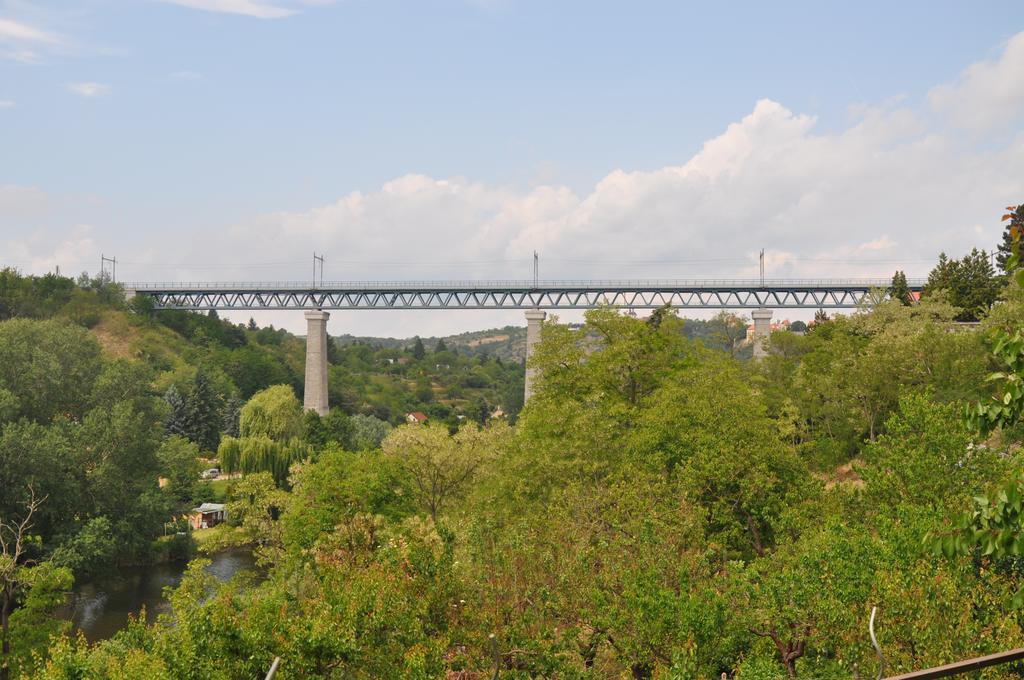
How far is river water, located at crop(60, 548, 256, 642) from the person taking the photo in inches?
1196

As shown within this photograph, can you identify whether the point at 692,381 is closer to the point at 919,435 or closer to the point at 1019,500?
the point at 919,435

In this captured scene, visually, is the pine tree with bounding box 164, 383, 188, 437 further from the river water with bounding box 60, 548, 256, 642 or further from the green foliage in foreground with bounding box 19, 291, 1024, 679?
the green foliage in foreground with bounding box 19, 291, 1024, 679

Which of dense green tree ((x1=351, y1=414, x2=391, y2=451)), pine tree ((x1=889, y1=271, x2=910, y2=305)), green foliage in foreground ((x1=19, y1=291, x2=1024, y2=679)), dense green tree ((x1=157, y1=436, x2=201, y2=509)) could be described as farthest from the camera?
dense green tree ((x1=351, y1=414, x2=391, y2=451))

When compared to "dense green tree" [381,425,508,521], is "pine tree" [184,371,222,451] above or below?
below

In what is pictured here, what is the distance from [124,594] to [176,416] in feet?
122

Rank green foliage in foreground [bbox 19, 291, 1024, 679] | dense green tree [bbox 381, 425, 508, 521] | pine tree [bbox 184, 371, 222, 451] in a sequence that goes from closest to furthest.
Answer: green foliage in foreground [bbox 19, 291, 1024, 679], dense green tree [bbox 381, 425, 508, 521], pine tree [bbox 184, 371, 222, 451]

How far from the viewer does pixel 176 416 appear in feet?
227

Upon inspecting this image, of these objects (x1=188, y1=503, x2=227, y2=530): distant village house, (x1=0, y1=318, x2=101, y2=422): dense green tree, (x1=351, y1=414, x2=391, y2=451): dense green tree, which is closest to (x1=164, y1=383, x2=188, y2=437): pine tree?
(x1=351, y1=414, x2=391, y2=451): dense green tree

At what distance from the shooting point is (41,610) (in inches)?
805

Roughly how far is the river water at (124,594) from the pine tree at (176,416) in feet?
99.1

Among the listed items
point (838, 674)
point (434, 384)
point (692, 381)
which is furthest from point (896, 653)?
point (434, 384)

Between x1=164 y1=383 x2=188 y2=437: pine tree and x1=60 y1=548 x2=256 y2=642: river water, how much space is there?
30.2 m

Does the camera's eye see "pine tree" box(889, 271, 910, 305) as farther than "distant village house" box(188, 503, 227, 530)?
Yes

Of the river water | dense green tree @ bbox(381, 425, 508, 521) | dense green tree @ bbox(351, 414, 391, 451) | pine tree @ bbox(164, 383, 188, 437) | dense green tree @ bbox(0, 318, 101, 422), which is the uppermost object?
dense green tree @ bbox(0, 318, 101, 422)
